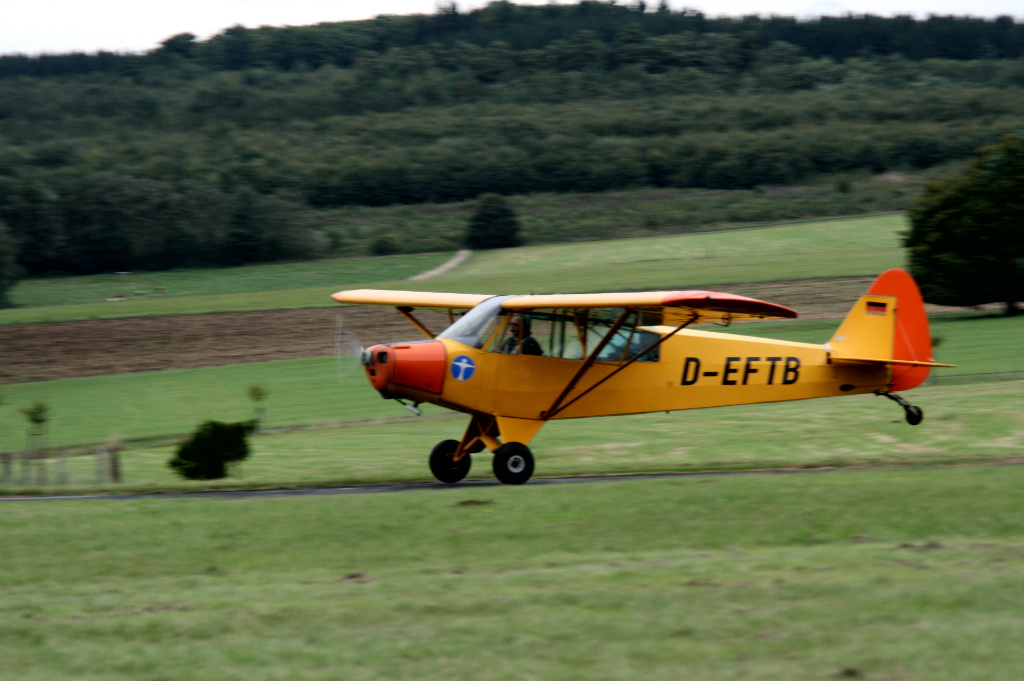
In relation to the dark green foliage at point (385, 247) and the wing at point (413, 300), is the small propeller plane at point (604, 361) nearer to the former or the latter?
the wing at point (413, 300)

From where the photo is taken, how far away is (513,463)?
14.9 meters

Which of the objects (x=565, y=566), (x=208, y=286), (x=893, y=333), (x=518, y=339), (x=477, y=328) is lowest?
(x=208, y=286)

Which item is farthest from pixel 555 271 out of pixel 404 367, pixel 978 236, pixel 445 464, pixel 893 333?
pixel 404 367

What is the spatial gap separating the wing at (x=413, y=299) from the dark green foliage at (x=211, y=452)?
2.85 metres

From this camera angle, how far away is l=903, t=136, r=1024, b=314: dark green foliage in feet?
138

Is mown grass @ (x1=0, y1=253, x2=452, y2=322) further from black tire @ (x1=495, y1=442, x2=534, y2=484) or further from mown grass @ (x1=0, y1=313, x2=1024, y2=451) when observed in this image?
black tire @ (x1=495, y1=442, x2=534, y2=484)

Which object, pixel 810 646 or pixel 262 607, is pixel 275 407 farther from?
pixel 810 646

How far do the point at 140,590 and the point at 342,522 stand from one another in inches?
112

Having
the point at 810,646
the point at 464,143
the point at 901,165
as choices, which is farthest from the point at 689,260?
the point at 464,143

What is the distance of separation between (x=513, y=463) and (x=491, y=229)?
65.4 meters

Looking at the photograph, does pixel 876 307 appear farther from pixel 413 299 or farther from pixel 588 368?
pixel 413 299

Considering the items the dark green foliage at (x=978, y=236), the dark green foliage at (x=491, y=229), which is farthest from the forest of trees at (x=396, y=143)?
the dark green foliage at (x=978, y=236)

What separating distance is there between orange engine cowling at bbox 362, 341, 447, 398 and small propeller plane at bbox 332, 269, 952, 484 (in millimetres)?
15

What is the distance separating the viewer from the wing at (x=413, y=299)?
16.7 metres
